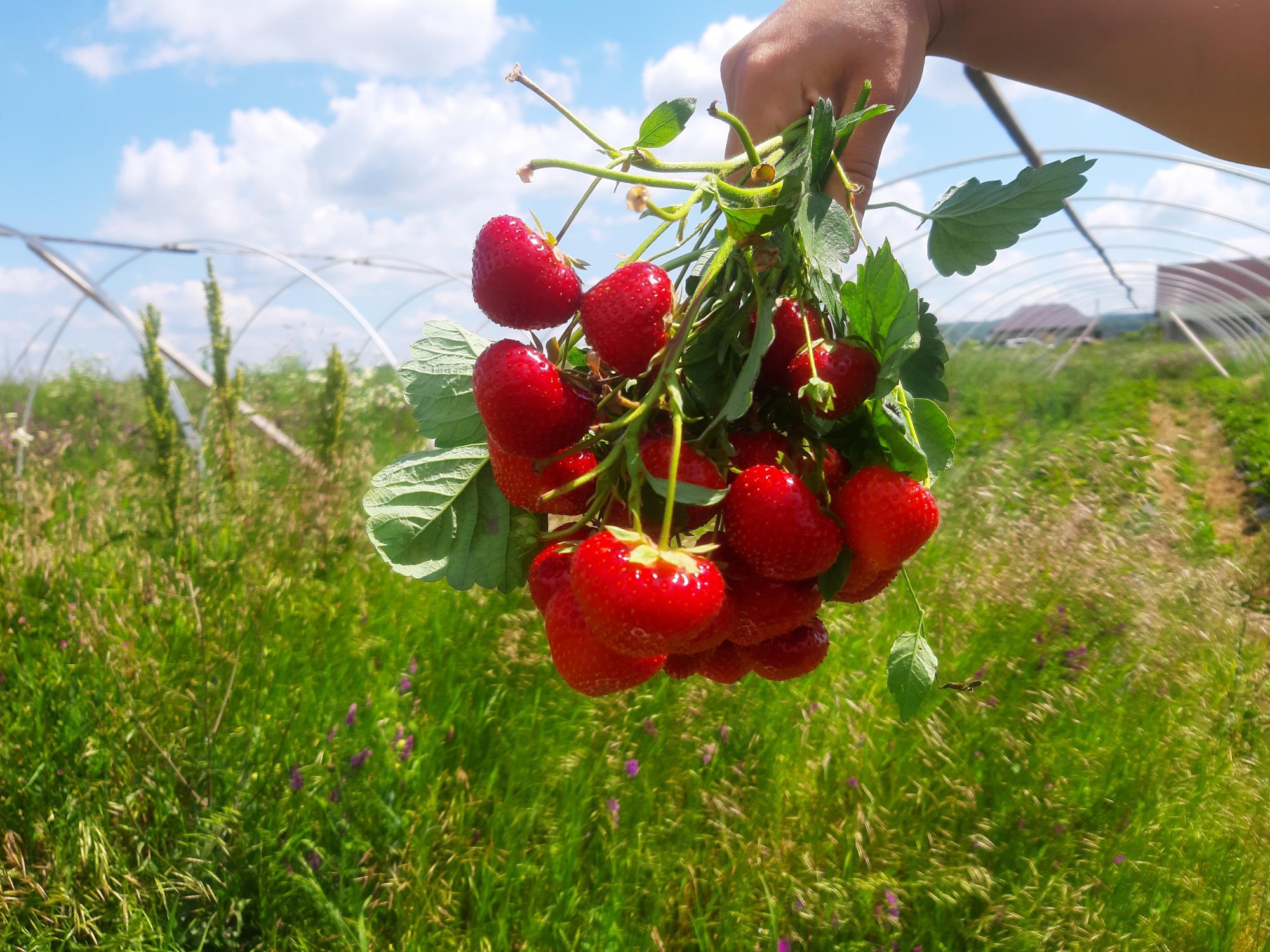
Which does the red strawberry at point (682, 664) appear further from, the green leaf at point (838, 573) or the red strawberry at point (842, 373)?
the red strawberry at point (842, 373)

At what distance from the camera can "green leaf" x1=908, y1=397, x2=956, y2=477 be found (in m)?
0.63

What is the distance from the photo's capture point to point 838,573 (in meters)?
0.66

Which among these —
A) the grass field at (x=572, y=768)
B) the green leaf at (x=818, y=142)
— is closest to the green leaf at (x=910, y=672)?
the green leaf at (x=818, y=142)

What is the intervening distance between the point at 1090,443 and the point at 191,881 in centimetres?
390

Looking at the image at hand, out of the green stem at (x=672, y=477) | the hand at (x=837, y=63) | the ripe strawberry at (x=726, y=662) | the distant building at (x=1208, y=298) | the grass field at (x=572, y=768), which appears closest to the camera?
the green stem at (x=672, y=477)

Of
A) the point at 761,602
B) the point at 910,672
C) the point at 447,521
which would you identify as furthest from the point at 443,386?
the point at 910,672

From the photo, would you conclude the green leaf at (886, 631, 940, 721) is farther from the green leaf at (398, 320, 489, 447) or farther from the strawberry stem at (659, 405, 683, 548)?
the green leaf at (398, 320, 489, 447)

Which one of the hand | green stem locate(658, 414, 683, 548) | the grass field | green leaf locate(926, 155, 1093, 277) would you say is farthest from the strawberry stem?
the grass field

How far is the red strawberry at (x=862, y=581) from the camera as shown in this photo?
0.66 metres

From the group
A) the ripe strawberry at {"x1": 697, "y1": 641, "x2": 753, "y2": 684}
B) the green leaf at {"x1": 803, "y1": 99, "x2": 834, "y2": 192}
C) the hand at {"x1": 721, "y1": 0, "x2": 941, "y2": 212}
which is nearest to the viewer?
the green leaf at {"x1": 803, "y1": 99, "x2": 834, "y2": 192}

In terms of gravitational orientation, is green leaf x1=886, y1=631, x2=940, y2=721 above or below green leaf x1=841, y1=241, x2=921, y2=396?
below

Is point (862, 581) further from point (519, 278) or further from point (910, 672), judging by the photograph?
point (519, 278)

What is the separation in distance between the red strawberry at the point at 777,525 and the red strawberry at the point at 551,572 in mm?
140

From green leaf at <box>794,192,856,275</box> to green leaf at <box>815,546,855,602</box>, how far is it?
0.71ft
